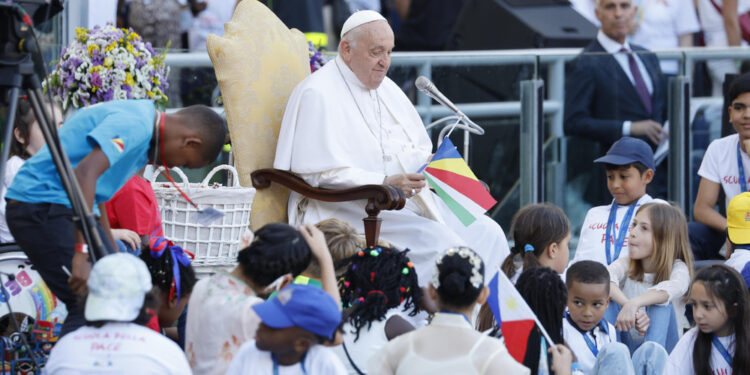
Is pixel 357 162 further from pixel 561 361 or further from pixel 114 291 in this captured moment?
pixel 114 291

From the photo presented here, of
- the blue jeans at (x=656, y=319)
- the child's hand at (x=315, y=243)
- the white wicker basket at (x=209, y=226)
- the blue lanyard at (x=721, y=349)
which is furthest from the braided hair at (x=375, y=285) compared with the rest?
the blue jeans at (x=656, y=319)

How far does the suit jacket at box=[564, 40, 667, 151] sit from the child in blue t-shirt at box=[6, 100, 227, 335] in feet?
14.0

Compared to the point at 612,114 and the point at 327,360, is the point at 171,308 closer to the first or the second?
the point at 327,360

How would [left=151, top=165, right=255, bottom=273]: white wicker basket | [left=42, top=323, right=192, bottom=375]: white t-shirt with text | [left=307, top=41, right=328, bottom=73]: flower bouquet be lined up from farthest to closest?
1. [left=307, top=41, right=328, bottom=73]: flower bouquet
2. [left=151, top=165, right=255, bottom=273]: white wicker basket
3. [left=42, top=323, right=192, bottom=375]: white t-shirt with text

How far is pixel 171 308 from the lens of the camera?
4.45m

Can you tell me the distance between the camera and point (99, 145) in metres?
3.86

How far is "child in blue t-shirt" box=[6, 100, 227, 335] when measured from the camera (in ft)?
13.2

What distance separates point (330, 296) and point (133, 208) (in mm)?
1565

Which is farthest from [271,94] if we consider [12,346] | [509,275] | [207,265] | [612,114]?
[612,114]

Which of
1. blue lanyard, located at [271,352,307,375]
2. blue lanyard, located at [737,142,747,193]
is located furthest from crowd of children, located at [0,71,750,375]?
blue lanyard, located at [737,142,747,193]

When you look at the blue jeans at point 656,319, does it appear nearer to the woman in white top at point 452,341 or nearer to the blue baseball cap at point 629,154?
the blue baseball cap at point 629,154

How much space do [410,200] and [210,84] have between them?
203 cm

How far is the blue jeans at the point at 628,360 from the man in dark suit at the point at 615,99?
2910 millimetres

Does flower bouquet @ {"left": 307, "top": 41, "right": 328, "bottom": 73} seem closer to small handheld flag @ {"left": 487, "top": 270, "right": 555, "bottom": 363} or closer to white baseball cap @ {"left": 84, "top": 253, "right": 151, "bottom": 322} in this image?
small handheld flag @ {"left": 487, "top": 270, "right": 555, "bottom": 363}
